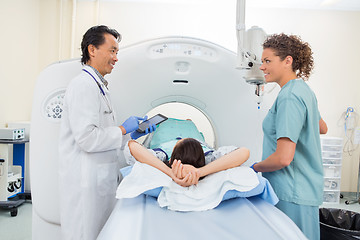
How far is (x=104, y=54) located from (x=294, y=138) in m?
0.91

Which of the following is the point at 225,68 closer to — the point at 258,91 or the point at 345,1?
the point at 258,91

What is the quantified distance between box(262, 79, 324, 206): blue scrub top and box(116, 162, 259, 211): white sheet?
17 centimetres

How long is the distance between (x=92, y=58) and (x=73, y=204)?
66 centimetres

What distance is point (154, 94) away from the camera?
1678 mm

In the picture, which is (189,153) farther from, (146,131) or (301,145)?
(301,145)

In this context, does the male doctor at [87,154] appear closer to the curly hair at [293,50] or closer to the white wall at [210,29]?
the curly hair at [293,50]

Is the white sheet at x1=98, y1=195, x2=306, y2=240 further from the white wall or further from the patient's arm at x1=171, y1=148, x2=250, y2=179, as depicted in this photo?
the white wall

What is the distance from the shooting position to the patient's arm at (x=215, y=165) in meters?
1.12

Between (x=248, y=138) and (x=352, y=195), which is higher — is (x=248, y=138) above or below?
Result: above

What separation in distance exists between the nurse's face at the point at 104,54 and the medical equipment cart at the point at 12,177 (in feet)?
5.51

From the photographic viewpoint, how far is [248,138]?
1.70 m

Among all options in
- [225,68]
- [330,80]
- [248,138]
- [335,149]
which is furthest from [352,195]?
[225,68]

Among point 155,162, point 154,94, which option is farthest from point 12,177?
point 155,162

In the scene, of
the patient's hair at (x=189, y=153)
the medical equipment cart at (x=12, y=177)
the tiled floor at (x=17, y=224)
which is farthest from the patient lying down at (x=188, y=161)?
the medical equipment cart at (x=12, y=177)
